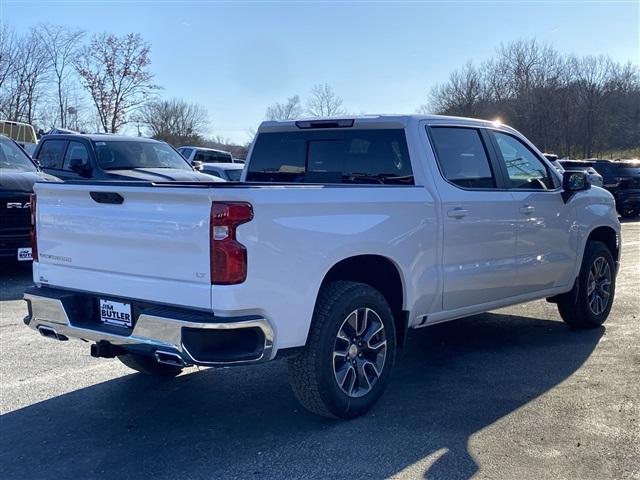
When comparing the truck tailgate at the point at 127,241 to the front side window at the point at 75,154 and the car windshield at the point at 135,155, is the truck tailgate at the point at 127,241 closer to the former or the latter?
the car windshield at the point at 135,155

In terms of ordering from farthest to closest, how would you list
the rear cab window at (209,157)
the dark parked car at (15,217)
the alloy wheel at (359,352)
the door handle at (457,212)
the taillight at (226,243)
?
the rear cab window at (209,157), the dark parked car at (15,217), the door handle at (457,212), the alloy wheel at (359,352), the taillight at (226,243)

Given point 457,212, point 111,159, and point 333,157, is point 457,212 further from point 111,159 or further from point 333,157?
point 111,159

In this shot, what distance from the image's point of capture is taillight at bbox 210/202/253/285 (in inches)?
147

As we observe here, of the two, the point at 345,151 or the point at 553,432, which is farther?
the point at 345,151

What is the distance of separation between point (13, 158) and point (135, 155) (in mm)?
1993

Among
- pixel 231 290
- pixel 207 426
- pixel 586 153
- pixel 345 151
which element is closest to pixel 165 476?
pixel 207 426

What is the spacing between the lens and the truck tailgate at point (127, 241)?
3.81 meters

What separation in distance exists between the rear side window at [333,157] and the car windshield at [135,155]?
20.2ft

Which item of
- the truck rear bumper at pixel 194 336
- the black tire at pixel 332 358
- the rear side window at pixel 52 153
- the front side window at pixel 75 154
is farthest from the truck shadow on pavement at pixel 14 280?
the black tire at pixel 332 358

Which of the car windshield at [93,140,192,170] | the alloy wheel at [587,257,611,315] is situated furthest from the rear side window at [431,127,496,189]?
the car windshield at [93,140,192,170]

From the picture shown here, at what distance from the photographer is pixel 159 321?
388 cm

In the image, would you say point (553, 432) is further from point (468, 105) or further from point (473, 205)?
point (468, 105)

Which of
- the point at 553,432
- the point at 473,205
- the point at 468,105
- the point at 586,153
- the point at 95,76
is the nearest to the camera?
the point at 553,432

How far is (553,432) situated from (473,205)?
1807 mm
